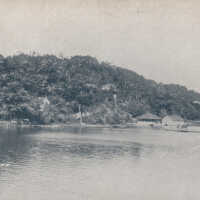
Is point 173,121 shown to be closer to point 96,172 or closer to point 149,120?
point 149,120

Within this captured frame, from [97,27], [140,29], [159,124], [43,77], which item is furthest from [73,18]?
[159,124]

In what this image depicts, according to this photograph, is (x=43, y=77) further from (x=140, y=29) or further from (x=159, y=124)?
(x=140, y=29)

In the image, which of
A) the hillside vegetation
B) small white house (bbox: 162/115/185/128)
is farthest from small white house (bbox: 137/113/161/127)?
small white house (bbox: 162/115/185/128)

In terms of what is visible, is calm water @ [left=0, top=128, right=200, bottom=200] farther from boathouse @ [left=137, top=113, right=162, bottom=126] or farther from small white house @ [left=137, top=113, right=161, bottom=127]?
small white house @ [left=137, top=113, right=161, bottom=127]

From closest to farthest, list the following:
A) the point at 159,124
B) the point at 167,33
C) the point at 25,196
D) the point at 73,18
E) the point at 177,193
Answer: the point at 25,196, the point at 177,193, the point at 73,18, the point at 167,33, the point at 159,124

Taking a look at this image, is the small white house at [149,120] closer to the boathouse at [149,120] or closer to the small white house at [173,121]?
the boathouse at [149,120]

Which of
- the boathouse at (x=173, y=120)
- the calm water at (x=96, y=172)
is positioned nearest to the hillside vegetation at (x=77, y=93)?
the boathouse at (x=173, y=120)
